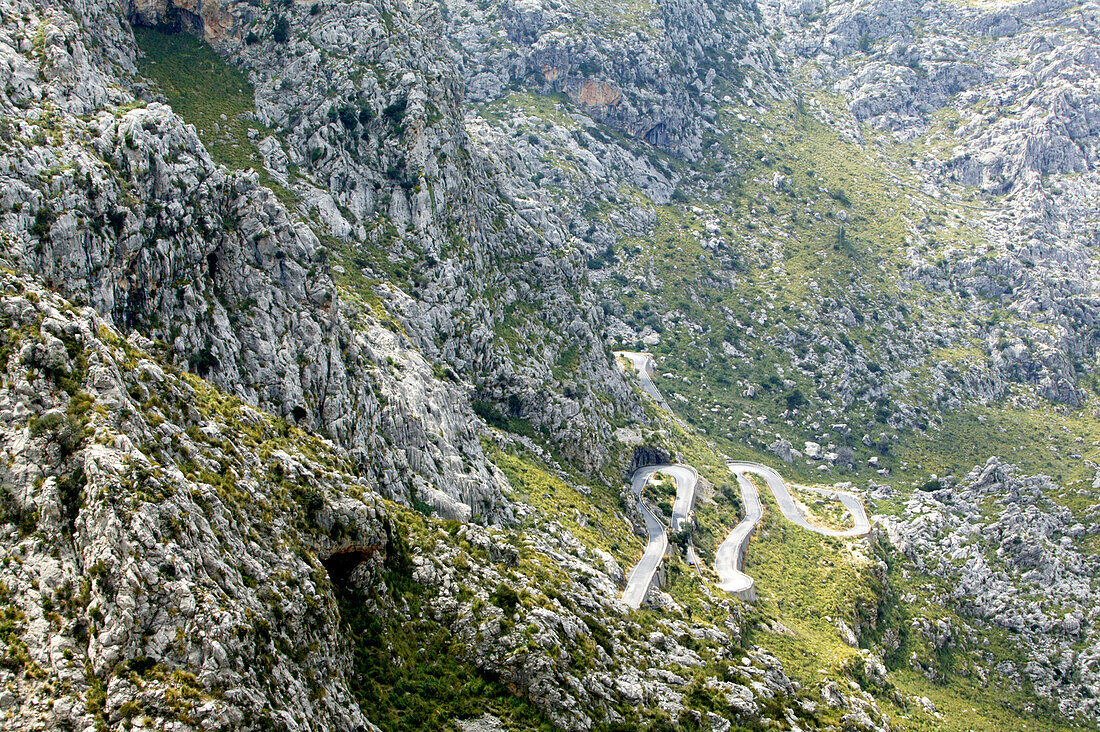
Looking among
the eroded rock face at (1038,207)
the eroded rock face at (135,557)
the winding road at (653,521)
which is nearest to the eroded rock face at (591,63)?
the eroded rock face at (1038,207)

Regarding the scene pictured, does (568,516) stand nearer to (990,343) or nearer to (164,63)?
(164,63)

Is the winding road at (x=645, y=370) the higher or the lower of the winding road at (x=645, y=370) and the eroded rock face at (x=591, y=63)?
the lower

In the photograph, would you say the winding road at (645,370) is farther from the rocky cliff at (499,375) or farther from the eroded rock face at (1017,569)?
the eroded rock face at (1017,569)

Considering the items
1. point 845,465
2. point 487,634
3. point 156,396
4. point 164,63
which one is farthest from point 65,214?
point 845,465

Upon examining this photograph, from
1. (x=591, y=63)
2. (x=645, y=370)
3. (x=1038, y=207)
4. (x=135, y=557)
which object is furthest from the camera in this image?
(x=591, y=63)

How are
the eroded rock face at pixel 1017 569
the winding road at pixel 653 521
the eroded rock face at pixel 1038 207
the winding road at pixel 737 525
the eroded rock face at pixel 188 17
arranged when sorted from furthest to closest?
the eroded rock face at pixel 1038 207, the eroded rock face at pixel 1017 569, the eroded rock face at pixel 188 17, the winding road at pixel 737 525, the winding road at pixel 653 521

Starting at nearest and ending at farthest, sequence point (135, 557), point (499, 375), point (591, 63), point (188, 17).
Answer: point (135, 557)
point (188, 17)
point (499, 375)
point (591, 63)

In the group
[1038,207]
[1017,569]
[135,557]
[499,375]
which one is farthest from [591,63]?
[135,557]

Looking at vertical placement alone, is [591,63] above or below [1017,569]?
above

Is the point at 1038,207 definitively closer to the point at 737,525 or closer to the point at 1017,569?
the point at 1017,569
